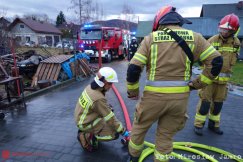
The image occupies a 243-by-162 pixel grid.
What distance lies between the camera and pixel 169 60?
2322mm

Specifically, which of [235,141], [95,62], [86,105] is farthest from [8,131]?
[95,62]

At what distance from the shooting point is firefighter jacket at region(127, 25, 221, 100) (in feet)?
7.64

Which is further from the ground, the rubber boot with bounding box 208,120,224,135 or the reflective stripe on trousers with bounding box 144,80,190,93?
the reflective stripe on trousers with bounding box 144,80,190,93

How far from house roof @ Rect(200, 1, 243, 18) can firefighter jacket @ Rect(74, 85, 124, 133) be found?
31.0 metres

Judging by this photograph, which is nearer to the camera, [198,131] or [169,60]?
[169,60]

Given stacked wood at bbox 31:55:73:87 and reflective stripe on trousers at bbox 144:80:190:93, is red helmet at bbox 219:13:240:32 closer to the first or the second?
reflective stripe on trousers at bbox 144:80:190:93

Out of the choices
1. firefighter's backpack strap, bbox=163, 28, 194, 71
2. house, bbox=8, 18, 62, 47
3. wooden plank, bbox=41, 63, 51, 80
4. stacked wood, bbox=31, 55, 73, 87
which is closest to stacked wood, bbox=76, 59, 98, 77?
stacked wood, bbox=31, 55, 73, 87

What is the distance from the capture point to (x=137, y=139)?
2.70 meters

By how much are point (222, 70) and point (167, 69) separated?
1994mm

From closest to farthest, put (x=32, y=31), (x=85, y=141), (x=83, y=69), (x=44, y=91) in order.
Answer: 1. (x=85, y=141)
2. (x=44, y=91)
3. (x=83, y=69)
4. (x=32, y=31)

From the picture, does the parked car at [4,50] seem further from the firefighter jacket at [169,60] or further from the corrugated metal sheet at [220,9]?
the corrugated metal sheet at [220,9]

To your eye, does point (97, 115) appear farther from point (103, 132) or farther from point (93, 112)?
point (103, 132)

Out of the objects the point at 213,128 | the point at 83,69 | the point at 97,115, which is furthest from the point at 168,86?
the point at 83,69

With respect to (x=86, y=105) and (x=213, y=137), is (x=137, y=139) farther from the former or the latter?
(x=213, y=137)
